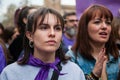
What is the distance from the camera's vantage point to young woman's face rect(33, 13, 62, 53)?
3.32 m

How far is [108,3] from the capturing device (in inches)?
171

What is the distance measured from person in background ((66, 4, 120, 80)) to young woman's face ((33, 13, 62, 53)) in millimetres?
649

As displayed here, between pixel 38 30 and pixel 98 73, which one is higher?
pixel 38 30

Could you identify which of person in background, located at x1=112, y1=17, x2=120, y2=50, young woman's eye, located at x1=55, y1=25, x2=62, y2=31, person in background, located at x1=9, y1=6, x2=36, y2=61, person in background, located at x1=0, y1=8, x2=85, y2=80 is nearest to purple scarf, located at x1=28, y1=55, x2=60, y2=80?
person in background, located at x1=0, y1=8, x2=85, y2=80

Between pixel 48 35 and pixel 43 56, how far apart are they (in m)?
0.21

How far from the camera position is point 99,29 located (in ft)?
13.1

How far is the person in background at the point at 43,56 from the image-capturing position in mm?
3332

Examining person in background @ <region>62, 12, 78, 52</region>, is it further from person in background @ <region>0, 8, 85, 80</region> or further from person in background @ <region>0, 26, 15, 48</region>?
person in background @ <region>0, 8, 85, 80</region>

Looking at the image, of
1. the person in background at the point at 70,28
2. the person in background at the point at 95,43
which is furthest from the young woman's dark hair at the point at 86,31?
the person in background at the point at 70,28

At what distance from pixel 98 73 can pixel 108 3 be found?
884 mm

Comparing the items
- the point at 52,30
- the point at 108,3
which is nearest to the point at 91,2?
the point at 108,3

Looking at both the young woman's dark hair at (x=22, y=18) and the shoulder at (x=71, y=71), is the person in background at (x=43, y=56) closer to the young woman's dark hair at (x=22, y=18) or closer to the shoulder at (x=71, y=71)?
the shoulder at (x=71, y=71)

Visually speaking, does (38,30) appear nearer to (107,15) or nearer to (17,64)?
(17,64)

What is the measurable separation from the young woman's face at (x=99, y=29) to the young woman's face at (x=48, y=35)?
706 mm
